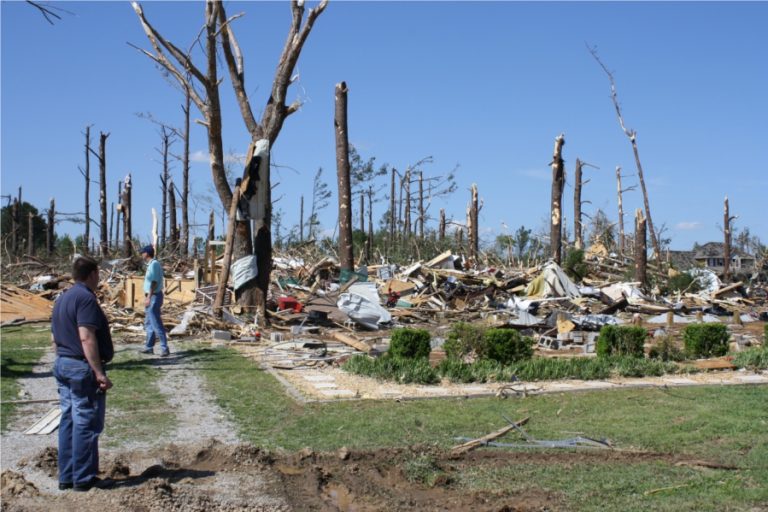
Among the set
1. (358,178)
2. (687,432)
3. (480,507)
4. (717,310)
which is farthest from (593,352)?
(358,178)

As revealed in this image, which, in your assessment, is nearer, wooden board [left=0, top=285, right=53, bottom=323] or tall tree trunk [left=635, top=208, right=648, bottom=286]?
wooden board [left=0, top=285, right=53, bottom=323]

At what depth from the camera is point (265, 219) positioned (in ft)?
60.3

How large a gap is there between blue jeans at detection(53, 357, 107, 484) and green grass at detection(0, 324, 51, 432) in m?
2.31

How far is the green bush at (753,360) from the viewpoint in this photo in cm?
1216

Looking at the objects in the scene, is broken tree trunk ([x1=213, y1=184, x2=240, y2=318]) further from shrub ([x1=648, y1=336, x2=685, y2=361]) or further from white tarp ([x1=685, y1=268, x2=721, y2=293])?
white tarp ([x1=685, y1=268, x2=721, y2=293])

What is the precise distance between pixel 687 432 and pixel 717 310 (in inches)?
686

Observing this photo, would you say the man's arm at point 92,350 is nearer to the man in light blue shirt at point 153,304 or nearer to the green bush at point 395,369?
the green bush at point 395,369

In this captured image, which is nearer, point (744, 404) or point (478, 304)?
point (744, 404)

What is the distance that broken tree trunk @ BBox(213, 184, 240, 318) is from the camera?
57.7ft

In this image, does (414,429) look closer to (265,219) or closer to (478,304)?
(265,219)

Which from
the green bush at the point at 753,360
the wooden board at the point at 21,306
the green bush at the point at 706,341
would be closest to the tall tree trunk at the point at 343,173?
the wooden board at the point at 21,306

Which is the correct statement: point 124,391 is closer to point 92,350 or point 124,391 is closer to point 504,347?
point 92,350

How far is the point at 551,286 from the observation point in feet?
76.9

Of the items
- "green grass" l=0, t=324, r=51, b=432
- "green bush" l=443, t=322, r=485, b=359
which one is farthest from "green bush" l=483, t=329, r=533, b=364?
"green grass" l=0, t=324, r=51, b=432
